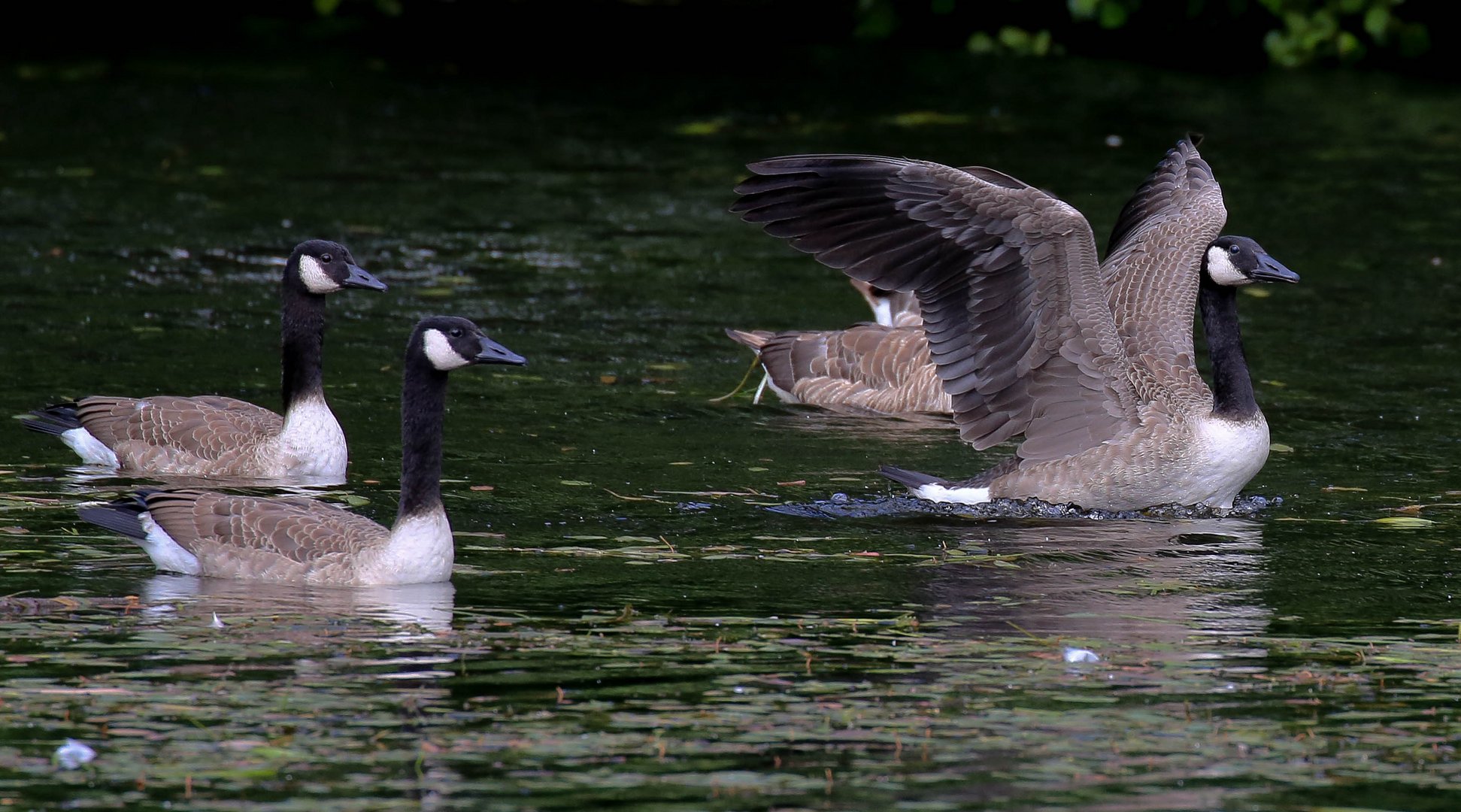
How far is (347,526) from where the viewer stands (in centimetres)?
906

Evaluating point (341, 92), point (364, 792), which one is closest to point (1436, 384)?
point (364, 792)

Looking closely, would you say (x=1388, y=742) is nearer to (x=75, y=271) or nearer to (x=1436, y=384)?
(x=1436, y=384)

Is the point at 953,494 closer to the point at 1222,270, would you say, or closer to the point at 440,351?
the point at 1222,270

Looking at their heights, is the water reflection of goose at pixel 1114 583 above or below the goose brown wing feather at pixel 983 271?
below

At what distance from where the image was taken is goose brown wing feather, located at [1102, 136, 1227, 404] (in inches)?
442

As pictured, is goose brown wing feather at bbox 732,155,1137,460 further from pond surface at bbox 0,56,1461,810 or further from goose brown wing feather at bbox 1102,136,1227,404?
A: pond surface at bbox 0,56,1461,810

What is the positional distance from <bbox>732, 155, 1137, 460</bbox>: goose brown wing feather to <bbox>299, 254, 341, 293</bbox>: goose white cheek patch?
2.38 meters

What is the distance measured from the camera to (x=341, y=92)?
87.4ft

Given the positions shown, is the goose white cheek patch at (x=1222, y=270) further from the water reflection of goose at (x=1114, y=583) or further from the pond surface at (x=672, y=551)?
the water reflection of goose at (x=1114, y=583)

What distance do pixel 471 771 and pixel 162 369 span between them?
7.55 meters

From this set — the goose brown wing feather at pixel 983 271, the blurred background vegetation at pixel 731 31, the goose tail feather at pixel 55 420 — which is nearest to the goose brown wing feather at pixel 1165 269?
the goose brown wing feather at pixel 983 271

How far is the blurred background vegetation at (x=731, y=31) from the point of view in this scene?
2959 cm

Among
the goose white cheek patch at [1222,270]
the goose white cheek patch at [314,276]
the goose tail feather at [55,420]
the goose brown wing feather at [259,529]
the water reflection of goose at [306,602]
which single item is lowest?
the water reflection of goose at [306,602]

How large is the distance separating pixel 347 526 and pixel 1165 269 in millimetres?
5063
